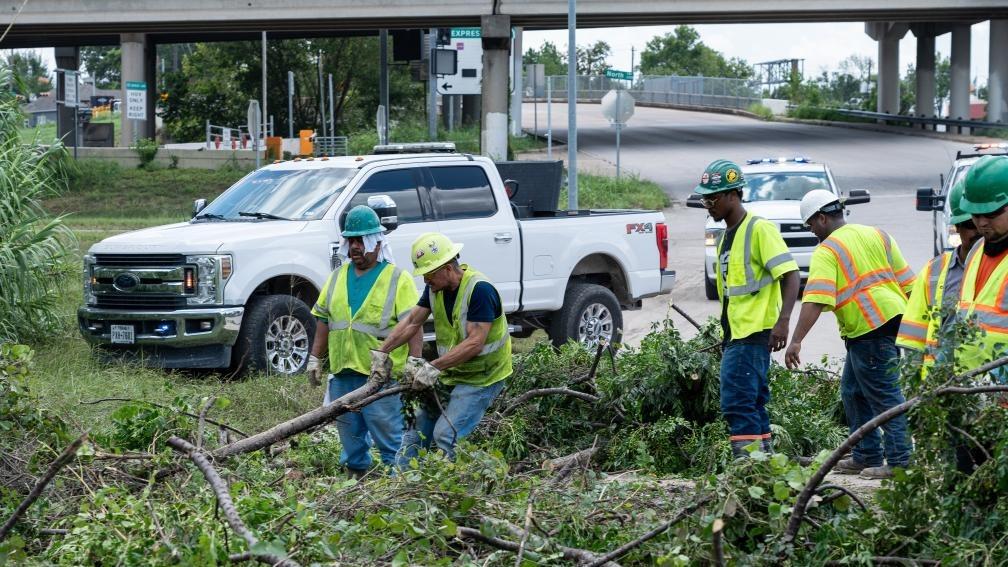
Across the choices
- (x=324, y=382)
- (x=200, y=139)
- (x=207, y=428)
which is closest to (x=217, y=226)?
(x=324, y=382)

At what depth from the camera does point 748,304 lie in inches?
286

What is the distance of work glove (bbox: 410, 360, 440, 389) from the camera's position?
6.38 m

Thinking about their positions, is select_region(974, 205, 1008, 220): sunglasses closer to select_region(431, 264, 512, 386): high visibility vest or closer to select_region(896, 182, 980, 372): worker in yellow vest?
select_region(896, 182, 980, 372): worker in yellow vest

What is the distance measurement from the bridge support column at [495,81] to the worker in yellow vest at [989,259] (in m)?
31.6

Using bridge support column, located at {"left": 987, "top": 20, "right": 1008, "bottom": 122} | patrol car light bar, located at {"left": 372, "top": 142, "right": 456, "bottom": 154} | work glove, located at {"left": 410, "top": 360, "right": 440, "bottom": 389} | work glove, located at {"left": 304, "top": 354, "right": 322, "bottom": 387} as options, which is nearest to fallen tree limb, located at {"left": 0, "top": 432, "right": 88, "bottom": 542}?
work glove, located at {"left": 410, "top": 360, "right": 440, "bottom": 389}

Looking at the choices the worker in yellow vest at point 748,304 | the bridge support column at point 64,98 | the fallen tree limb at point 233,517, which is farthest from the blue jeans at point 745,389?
the bridge support column at point 64,98

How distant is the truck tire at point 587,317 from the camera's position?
1257cm

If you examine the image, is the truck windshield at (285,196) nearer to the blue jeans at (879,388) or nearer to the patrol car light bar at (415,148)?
the patrol car light bar at (415,148)

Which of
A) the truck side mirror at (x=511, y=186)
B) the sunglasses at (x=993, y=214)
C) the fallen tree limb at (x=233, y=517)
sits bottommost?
the fallen tree limb at (x=233, y=517)

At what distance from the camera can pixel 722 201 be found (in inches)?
287

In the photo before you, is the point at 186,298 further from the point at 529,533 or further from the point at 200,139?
the point at 200,139

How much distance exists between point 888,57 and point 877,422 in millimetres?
56964

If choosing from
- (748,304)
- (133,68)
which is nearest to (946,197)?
(748,304)

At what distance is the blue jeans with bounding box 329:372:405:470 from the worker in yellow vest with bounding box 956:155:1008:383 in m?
3.27
